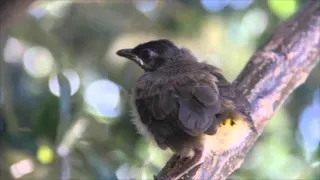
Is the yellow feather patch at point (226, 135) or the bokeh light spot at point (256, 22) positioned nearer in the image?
the yellow feather patch at point (226, 135)

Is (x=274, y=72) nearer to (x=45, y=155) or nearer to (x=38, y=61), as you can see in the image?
(x=45, y=155)

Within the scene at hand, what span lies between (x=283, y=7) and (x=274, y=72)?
0.74 m

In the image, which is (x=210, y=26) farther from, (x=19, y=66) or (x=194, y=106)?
(x=194, y=106)

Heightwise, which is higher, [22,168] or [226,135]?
[226,135]

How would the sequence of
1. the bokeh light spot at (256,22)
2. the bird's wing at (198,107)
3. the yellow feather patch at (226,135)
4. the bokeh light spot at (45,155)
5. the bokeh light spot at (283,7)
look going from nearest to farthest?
1. the bird's wing at (198,107)
2. the yellow feather patch at (226,135)
3. the bokeh light spot at (45,155)
4. the bokeh light spot at (283,7)
5. the bokeh light spot at (256,22)

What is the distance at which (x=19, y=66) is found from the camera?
2.31 meters

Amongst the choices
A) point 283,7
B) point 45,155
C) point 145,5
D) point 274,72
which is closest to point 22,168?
point 45,155

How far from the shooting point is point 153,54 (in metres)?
1.76

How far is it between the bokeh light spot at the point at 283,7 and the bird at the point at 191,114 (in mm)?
918

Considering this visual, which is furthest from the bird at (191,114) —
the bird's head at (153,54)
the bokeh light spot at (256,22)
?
the bokeh light spot at (256,22)

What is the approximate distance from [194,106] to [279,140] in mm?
1169

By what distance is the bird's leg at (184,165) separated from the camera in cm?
134

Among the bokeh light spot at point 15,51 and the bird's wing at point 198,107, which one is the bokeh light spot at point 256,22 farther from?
the bird's wing at point 198,107

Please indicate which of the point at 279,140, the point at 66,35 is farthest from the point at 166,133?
the point at 66,35
